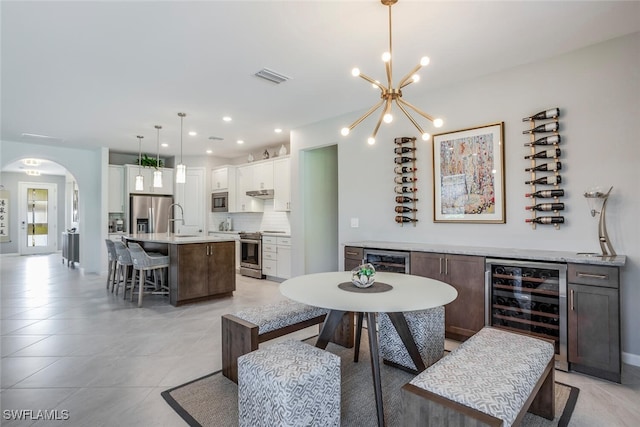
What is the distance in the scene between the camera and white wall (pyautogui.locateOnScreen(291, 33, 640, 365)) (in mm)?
2750

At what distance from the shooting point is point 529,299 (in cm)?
289

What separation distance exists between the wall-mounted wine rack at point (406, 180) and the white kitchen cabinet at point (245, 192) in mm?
3727

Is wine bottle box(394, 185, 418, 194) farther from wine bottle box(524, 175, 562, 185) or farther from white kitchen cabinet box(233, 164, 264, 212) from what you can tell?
white kitchen cabinet box(233, 164, 264, 212)

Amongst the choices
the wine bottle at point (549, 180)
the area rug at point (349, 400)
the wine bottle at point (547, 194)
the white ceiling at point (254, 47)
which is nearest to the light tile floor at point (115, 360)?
the area rug at point (349, 400)

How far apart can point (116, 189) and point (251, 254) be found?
3362mm

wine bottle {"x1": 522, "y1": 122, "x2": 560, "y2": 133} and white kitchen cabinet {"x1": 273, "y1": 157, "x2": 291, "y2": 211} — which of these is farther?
white kitchen cabinet {"x1": 273, "y1": 157, "x2": 291, "y2": 211}

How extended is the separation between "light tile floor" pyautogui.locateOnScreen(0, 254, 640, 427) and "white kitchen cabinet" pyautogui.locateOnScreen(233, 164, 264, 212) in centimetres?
242

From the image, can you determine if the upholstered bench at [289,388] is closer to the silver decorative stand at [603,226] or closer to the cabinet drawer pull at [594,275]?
the cabinet drawer pull at [594,275]

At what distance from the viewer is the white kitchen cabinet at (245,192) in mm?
7125

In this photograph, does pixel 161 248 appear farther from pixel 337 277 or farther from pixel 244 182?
pixel 337 277

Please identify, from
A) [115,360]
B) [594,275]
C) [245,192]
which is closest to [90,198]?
[245,192]

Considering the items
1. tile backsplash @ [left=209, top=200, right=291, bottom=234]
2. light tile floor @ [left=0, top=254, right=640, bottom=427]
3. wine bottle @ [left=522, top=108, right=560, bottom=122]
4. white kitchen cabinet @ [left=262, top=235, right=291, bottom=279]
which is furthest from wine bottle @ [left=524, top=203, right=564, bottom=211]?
tile backsplash @ [left=209, top=200, right=291, bottom=234]

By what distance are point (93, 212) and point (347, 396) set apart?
7.13 metres

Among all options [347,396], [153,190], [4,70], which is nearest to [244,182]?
[153,190]
